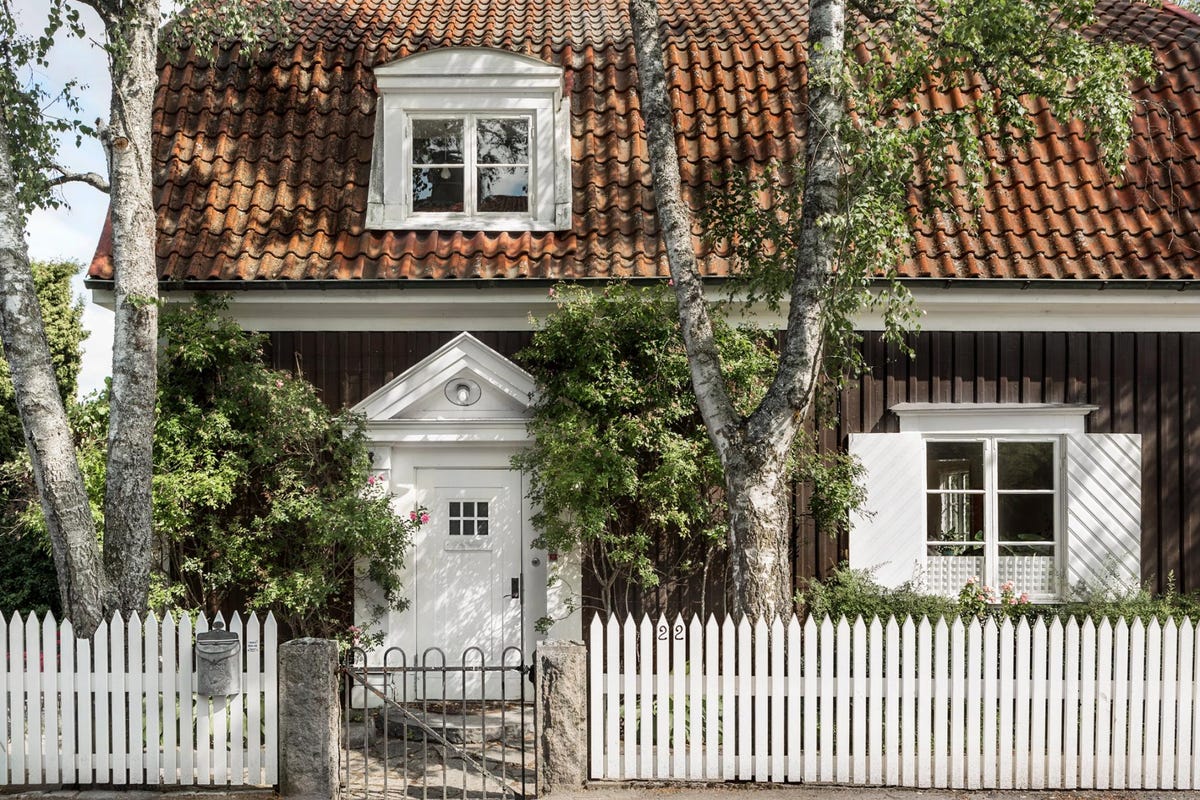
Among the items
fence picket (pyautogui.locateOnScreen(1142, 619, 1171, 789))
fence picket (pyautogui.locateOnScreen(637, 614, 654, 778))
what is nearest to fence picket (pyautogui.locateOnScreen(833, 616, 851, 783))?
fence picket (pyautogui.locateOnScreen(637, 614, 654, 778))

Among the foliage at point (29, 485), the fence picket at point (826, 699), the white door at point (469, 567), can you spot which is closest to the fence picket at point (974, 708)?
the fence picket at point (826, 699)

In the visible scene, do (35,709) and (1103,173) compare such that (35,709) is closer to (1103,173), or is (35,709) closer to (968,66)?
(968,66)

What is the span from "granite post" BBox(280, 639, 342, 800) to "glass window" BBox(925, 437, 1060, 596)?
570 cm

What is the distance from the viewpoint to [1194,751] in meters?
6.22

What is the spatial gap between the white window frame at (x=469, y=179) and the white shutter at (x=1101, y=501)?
5769 mm

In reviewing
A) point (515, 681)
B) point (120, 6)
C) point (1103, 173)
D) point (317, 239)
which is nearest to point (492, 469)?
point (515, 681)

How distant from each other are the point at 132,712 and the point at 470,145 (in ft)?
19.3

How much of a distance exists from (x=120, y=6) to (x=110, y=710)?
5.23m

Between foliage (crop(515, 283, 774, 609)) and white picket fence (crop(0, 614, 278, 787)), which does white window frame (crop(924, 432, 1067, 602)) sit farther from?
white picket fence (crop(0, 614, 278, 787))

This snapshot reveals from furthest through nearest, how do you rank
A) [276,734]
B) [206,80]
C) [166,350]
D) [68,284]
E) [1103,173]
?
[68,284]
[206,80]
[1103,173]
[166,350]
[276,734]

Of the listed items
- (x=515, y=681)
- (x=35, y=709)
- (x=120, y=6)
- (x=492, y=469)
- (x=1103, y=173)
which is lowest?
(x=515, y=681)

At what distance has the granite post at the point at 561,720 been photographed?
239 inches

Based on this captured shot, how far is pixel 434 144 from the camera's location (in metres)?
9.52

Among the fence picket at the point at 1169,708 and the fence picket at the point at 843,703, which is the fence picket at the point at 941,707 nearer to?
the fence picket at the point at 843,703
